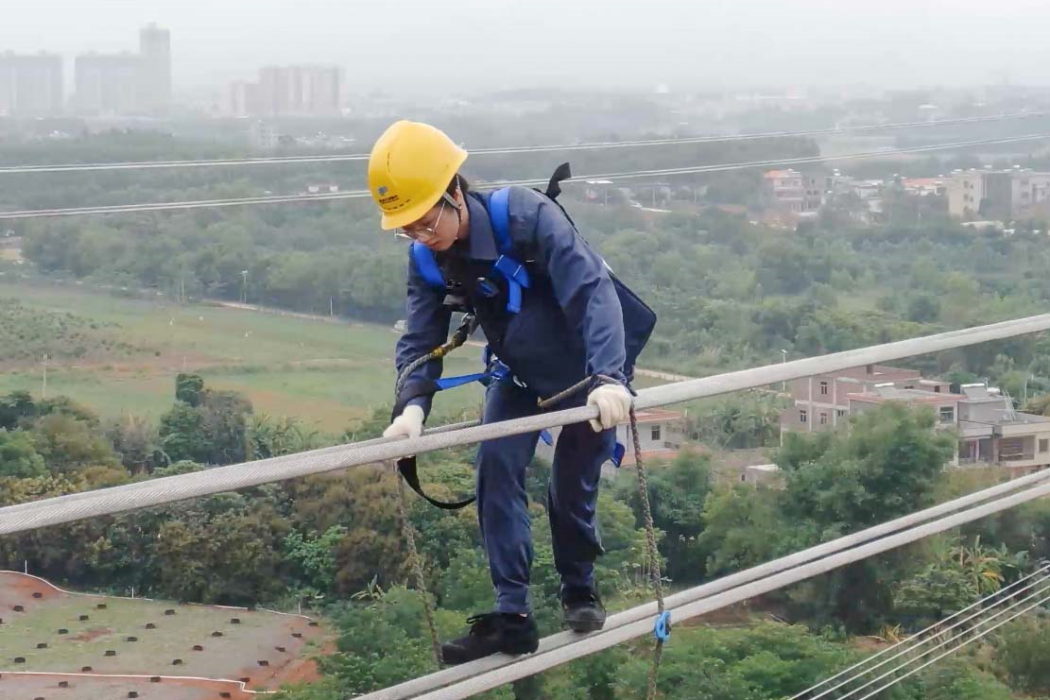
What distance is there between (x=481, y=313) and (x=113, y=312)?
24648mm

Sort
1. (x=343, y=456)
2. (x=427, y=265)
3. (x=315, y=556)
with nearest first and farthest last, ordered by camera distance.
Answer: (x=343, y=456) < (x=427, y=265) < (x=315, y=556)

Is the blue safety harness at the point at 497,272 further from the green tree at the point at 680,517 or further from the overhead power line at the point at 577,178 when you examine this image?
the overhead power line at the point at 577,178

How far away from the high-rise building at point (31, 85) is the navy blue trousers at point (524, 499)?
33701mm

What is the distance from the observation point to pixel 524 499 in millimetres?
3389

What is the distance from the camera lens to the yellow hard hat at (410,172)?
3115 mm

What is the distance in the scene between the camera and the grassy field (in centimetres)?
2070

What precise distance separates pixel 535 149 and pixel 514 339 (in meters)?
26.9

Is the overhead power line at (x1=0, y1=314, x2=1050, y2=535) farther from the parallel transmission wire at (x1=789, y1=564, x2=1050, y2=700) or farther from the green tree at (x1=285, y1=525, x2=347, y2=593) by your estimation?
the green tree at (x1=285, y1=525, x2=347, y2=593)

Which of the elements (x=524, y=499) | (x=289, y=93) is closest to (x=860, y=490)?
(x=524, y=499)

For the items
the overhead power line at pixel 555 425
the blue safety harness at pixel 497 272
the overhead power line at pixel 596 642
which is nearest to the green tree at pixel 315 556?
the overhead power line at pixel 555 425

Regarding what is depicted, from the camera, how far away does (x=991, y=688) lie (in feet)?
25.3

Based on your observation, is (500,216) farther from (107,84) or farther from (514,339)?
(107,84)

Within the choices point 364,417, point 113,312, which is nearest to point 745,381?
point 364,417

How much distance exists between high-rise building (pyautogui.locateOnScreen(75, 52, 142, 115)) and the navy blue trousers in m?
34.2
